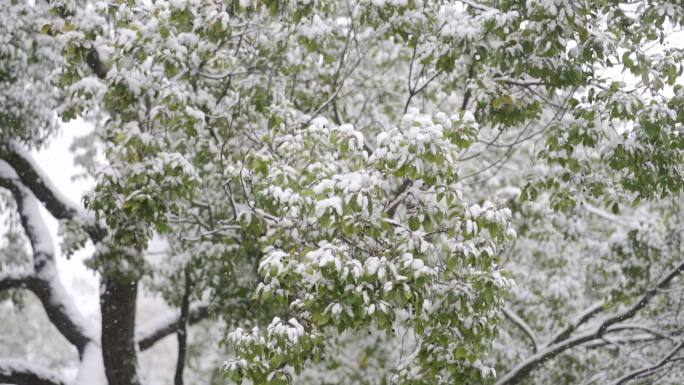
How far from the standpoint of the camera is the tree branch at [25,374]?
6.05 metres

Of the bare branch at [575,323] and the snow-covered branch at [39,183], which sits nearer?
the bare branch at [575,323]

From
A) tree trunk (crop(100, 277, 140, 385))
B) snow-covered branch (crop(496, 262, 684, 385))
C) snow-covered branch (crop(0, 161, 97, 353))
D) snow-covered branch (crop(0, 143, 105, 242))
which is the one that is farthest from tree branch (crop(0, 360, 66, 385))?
snow-covered branch (crop(496, 262, 684, 385))

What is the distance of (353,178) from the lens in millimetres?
3533

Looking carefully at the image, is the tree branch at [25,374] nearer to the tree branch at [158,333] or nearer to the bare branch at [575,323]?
the tree branch at [158,333]

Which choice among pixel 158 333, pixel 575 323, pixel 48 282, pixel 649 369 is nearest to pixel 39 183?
pixel 48 282

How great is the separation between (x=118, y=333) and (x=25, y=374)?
37.0 inches

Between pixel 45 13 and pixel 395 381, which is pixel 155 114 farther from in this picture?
pixel 395 381

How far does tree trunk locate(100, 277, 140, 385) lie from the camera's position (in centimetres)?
662

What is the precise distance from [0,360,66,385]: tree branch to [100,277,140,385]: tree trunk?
21.7 inches

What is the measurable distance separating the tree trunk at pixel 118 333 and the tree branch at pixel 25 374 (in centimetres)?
55

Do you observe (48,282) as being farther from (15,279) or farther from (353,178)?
(353,178)

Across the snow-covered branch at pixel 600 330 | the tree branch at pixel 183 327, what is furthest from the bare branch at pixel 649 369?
the tree branch at pixel 183 327

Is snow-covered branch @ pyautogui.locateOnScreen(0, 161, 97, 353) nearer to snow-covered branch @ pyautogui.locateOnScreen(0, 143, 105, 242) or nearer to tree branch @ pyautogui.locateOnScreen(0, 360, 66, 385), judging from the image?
snow-covered branch @ pyautogui.locateOnScreen(0, 143, 105, 242)

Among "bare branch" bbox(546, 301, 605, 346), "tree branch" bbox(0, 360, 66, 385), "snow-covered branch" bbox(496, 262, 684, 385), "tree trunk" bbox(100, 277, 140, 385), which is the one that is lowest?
"snow-covered branch" bbox(496, 262, 684, 385)
